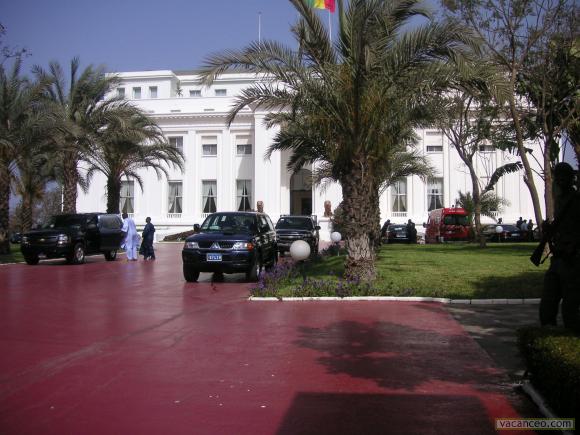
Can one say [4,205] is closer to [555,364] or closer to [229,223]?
[229,223]

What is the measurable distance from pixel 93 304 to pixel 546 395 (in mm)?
8492

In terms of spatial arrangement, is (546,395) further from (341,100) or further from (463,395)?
(341,100)

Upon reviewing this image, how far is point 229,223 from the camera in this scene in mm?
15141

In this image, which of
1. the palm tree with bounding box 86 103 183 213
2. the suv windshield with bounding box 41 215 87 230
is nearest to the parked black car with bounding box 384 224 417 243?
the palm tree with bounding box 86 103 183 213

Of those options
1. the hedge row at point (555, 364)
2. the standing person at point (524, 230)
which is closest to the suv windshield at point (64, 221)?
the hedge row at point (555, 364)

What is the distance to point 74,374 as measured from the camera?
19.2 feet

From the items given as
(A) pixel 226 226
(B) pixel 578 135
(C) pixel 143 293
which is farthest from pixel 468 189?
(C) pixel 143 293

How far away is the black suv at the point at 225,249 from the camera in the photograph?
1364cm

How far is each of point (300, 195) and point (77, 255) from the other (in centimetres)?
3471

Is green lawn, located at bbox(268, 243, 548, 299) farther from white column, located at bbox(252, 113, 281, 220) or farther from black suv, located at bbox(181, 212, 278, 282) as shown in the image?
white column, located at bbox(252, 113, 281, 220)

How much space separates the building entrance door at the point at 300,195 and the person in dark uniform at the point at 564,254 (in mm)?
45477

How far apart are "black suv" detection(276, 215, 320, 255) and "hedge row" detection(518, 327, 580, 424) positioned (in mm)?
17575

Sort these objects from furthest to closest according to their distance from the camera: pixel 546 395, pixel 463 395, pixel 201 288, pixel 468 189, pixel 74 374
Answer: pixel 468 189, pixel 201 288, pixel 74 374, pixel 463 395, pixel 546 395

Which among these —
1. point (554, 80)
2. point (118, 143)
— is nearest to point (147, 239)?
point (118, 143)
